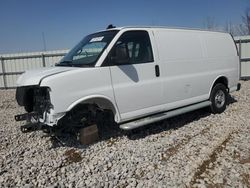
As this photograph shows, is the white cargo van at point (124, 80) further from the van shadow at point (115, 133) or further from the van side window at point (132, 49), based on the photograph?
the van shadow at point (115, 133)

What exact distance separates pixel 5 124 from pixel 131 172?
15.0ft

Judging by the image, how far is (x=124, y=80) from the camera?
16.7ft

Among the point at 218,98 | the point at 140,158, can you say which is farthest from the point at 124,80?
the point at 218,98

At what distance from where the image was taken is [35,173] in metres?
4.17

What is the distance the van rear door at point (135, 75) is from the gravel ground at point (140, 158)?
715 millimetres

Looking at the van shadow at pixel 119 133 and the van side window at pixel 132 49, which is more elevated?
the van side window at pixel 132 49

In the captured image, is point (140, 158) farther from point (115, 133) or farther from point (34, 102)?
point (34, 102)

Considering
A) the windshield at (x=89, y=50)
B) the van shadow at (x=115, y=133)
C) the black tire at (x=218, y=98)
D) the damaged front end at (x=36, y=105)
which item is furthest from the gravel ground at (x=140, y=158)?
the windshield at (x=89, y=50)

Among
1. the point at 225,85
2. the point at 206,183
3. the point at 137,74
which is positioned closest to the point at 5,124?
the point at 137,74

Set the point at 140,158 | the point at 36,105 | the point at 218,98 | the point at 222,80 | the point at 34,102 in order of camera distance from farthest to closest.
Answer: the point at 222,80
the point at 218,98
the point at 34,102
the point at 36,105
the point at 140,158

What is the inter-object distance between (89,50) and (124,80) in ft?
3.16

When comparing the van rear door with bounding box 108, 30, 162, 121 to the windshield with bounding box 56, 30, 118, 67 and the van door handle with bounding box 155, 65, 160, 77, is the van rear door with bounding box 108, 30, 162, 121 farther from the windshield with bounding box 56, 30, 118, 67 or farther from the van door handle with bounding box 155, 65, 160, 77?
the windshield with bounding box 56, 30, 118, 67

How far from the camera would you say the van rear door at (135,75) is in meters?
5.01

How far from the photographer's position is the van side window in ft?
16.3
